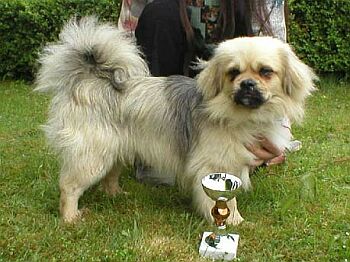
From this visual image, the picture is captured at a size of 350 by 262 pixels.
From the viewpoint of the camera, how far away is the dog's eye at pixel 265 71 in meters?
3.15

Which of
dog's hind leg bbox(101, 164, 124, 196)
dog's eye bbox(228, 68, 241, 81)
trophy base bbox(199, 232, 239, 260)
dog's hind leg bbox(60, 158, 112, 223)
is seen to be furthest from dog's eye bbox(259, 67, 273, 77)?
dog's hind leg bbox(101, 164, 124, 196)

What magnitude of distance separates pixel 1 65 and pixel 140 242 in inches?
178

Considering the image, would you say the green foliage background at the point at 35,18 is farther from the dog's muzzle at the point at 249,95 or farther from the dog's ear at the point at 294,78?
the dog's muzzle at the point at 249,95

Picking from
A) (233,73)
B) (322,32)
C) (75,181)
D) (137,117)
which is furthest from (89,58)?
(322,32)

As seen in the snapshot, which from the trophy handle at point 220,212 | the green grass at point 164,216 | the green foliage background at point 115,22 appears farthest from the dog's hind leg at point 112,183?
the green foliage background at point 115,22

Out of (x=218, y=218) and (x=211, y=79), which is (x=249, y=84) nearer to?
(x=211, y=79)

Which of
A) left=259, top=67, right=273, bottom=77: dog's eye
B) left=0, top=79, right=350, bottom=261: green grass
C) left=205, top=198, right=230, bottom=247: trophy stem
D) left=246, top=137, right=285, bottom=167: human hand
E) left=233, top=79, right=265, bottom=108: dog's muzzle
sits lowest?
left=0, top=79, right=350, bottom=261: green grass

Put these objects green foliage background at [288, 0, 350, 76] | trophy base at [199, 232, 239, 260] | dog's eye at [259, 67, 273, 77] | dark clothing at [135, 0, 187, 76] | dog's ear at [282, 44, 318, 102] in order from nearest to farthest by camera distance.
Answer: trophy base at [199, 232, 239, 260] → dog's eye at [259, 67, 273, 77] → dog's ear at [282, 44, 318, 102] → dark clothing at [135, 0, 187, 76] → green foliage background at [288, 0, 350, 76]

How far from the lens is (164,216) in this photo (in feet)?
11.7

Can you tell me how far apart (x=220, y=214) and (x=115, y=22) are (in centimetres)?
412

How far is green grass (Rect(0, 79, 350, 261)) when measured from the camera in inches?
122

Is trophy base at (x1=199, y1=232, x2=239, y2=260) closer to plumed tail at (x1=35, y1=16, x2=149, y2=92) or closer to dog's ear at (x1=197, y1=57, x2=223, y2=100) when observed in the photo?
dog's ear at (x1=197, y1=57, x2=223, y2=100)

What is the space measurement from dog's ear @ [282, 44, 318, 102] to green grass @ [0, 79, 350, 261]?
0.46 metres

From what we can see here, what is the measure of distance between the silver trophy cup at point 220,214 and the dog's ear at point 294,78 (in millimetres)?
553
